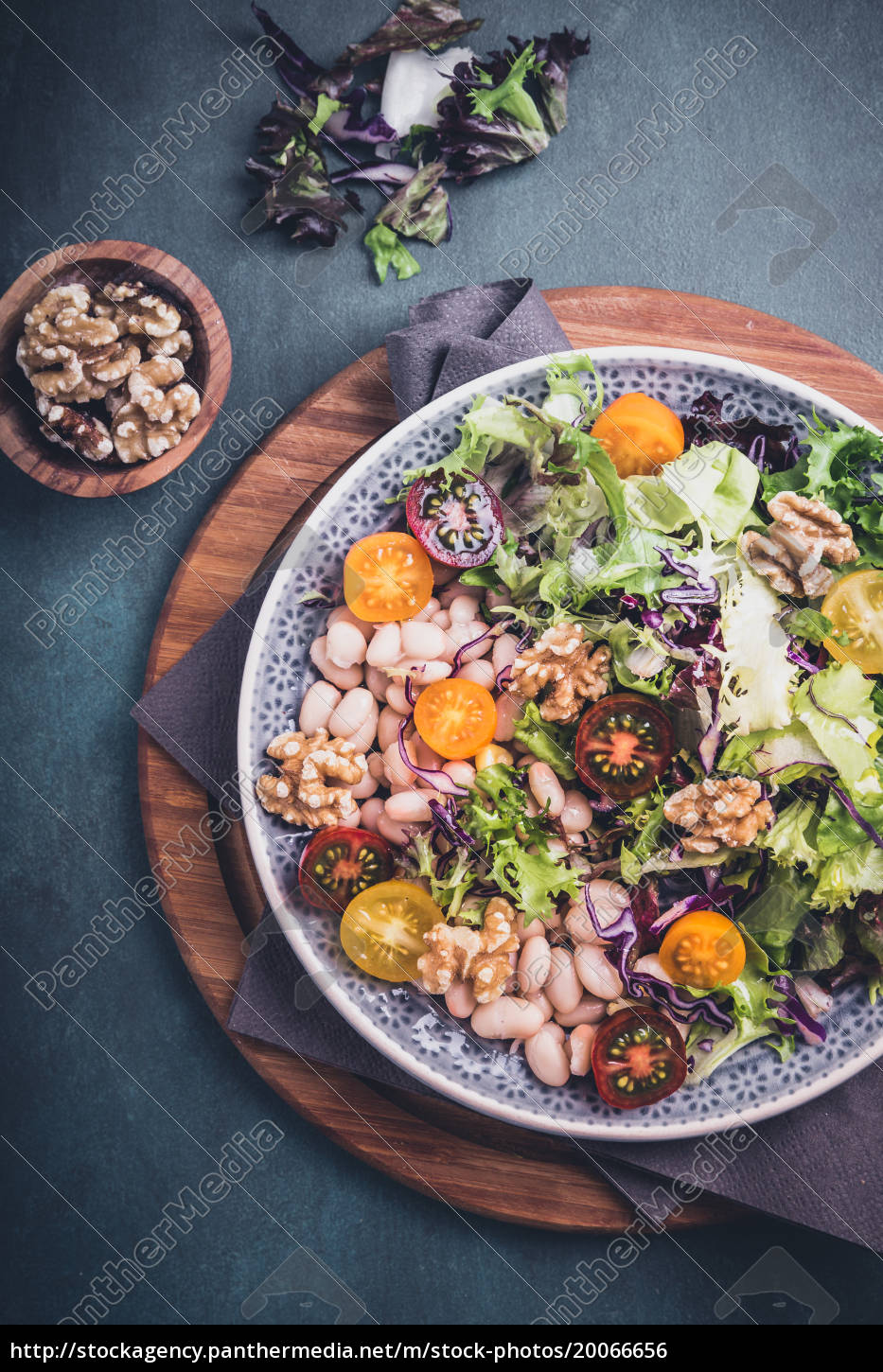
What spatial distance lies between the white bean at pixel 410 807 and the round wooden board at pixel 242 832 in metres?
0.33

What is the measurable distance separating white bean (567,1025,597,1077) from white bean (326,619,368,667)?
734 mm

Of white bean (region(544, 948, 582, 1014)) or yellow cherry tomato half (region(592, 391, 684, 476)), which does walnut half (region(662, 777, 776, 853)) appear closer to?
white bean (region(544, 948, 582, 1014))

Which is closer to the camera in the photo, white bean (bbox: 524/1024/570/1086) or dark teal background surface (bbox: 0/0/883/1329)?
white bean (bbox: 524/1024/570/1086)

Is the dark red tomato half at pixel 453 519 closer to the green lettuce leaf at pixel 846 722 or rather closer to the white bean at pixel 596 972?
the green lettuce leaf at pixel 846 722

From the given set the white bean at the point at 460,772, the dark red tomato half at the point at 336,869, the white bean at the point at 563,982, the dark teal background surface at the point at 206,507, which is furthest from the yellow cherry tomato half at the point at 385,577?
the white bean at the point at 563,982

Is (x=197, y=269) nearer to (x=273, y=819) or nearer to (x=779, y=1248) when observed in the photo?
(x=273, y=819)

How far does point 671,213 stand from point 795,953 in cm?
152

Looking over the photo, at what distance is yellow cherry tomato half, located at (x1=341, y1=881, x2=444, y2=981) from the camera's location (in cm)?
149

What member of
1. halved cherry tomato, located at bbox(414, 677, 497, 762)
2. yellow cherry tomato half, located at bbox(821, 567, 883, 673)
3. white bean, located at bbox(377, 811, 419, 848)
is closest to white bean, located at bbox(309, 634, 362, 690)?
halved cherry tomato, located at bbox(414, 677, 497, 762)

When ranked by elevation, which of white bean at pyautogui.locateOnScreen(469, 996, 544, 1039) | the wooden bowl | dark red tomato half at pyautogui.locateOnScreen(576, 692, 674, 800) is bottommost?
white bean at pyautogui.locateOnScreen(469, 996, 544, 1039)

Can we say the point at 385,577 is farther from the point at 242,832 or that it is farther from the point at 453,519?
the point at 242,832

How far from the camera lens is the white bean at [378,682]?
62.7 inches

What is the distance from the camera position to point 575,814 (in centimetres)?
155

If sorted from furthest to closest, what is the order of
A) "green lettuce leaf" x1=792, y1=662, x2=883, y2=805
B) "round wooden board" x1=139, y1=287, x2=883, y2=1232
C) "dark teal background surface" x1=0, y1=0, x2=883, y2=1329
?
"dark teal background surface" x1=0, y1=0, x2=883, y2=1329 → "round wooden board" x1=139, y1=287, x2=883, y2=1232 → "green lettuce leaf" x1=792, y1=662, x2=883, y2=805
